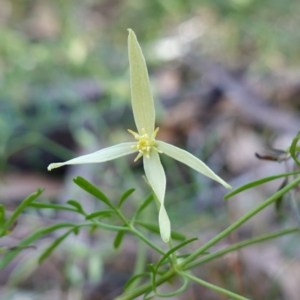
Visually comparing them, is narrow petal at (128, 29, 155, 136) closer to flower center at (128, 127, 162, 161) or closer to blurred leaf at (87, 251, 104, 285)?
flower center at (128, 127, 162, 161)

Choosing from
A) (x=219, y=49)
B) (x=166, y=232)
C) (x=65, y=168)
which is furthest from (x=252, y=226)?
(x=219, y=49)

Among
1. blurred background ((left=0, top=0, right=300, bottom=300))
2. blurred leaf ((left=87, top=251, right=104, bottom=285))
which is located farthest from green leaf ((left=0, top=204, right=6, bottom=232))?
blurred leaf ((left=87, top=251, right=104, bottom=285))

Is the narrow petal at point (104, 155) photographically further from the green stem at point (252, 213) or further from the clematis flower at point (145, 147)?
the green stem at point (252, 213)

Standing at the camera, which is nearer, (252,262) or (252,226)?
(252,262)

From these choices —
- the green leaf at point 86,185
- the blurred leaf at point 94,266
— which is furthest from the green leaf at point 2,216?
the blurred leaf at point 94,266

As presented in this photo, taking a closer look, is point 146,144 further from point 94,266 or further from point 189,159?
point 94,266

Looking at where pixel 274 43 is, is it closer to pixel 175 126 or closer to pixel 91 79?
pixel 175 126
